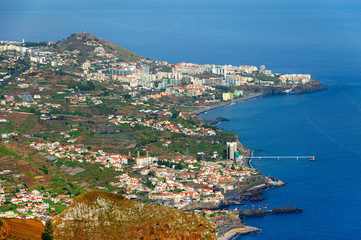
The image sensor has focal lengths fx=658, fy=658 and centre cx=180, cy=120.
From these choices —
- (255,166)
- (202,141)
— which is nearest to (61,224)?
(255,166)

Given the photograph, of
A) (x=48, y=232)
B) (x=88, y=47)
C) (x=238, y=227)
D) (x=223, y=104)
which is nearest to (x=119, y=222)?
(x=48, y=232)

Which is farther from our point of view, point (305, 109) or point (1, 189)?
point (305, 109)

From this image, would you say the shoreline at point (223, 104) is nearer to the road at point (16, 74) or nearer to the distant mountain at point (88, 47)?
the road at point (16, 74)

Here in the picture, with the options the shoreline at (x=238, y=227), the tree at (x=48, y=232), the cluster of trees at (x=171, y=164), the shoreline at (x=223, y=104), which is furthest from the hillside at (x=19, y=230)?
the shoreline at (x=223, y=104)

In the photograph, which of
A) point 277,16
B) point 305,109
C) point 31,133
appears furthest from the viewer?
point 277,16

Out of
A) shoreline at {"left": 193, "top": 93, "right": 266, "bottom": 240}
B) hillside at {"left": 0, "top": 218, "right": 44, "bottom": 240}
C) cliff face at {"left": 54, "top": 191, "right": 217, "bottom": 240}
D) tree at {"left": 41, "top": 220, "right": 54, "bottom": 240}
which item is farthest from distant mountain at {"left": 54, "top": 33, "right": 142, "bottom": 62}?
tree at {"left": 41, "top": 220, "right": 54, "bottom": 240}

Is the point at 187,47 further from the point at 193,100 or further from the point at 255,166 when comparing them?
the point at 255,166

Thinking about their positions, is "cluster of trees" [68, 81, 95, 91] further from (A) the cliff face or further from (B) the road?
(A) the cliff face
